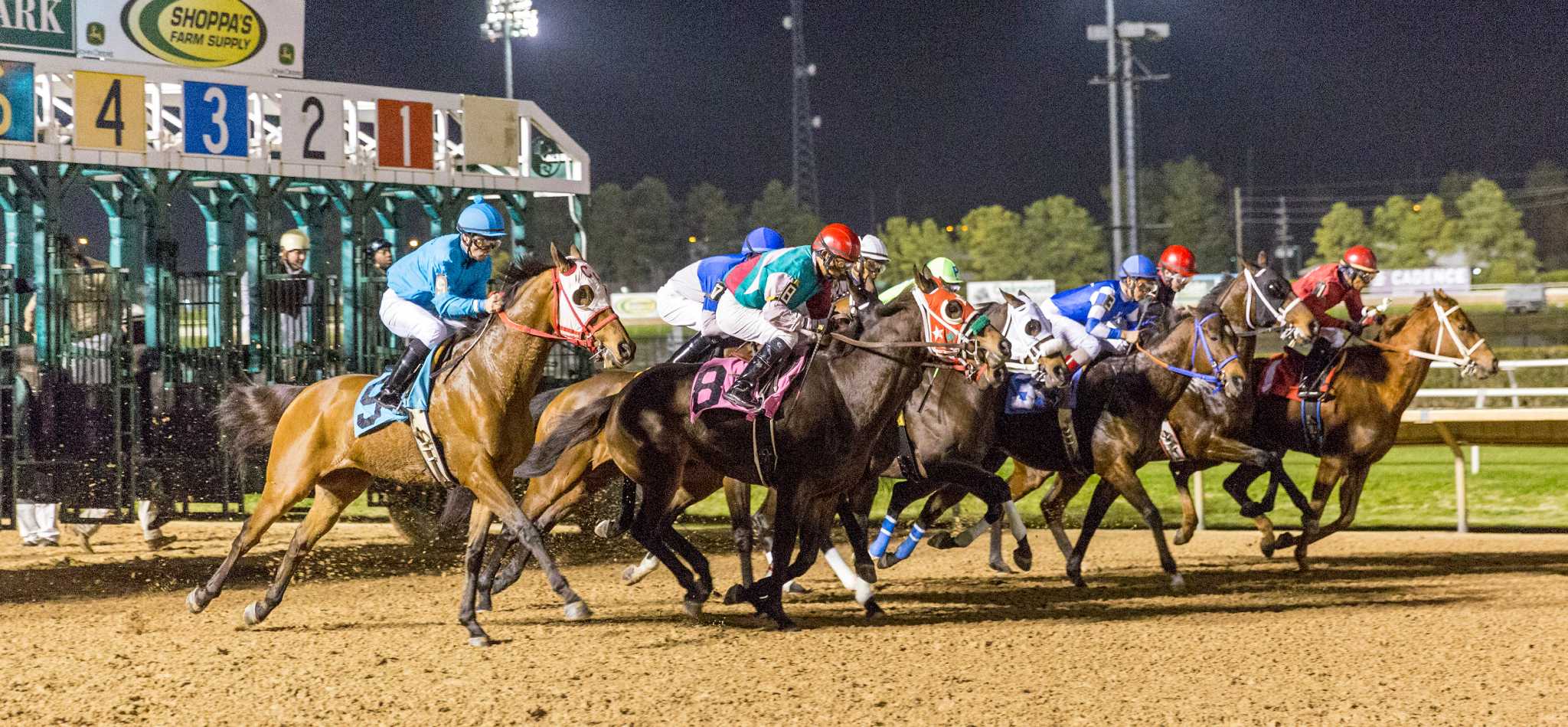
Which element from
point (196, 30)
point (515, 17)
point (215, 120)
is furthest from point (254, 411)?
point (515, 17)

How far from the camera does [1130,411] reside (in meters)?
8.15

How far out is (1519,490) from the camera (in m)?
13.1

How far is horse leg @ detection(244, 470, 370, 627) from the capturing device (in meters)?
6.72

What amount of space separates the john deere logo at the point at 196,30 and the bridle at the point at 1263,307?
6577mm

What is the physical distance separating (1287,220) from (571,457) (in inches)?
3303

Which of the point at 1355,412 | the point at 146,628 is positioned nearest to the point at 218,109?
the point at 146,628

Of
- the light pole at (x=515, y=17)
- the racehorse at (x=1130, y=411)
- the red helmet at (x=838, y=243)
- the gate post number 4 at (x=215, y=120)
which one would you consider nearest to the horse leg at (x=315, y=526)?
the red helmet at (x=838, y=243)

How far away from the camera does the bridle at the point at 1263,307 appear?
8430 millimetres

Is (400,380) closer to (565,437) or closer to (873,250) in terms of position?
(565,437)

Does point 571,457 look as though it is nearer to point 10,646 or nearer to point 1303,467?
point 10,646

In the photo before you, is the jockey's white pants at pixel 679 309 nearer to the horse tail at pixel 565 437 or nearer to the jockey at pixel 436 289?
the horse tail at pixel 565 437

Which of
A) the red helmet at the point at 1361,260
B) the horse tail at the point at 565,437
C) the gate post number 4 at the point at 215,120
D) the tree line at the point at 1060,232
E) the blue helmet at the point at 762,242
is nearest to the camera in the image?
the horse tail at the point at 565,437

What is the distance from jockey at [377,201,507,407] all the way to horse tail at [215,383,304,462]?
72 centimetres

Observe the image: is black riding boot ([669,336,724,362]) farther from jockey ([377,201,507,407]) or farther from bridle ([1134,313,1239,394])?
bridle ([1134,313,1239,394])
